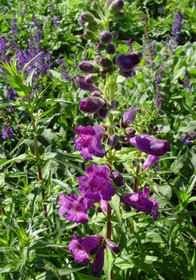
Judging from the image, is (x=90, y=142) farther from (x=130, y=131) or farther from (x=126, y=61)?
(x=126, y=61)

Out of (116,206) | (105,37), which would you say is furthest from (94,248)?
(105,37)

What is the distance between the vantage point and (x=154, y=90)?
5395mm

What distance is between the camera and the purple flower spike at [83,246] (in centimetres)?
207

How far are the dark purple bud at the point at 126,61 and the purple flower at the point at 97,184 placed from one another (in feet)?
2.27

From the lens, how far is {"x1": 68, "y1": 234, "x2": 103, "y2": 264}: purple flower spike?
2.07m

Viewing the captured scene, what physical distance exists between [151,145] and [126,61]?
0.57 m

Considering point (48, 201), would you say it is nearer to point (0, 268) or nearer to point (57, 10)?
point (0, 268)

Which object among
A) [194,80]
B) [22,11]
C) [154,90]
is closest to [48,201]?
[154,90]

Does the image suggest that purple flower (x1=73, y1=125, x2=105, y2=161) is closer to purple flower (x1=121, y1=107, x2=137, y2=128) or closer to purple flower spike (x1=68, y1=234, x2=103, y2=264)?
purple flower (x1=121, y1=107, x2=137, y2=128)

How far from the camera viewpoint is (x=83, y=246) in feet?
6.77

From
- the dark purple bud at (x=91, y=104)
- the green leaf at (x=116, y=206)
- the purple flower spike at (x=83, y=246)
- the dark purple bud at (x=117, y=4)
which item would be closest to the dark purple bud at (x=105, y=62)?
the dark purple bud at (x=91, y=104)

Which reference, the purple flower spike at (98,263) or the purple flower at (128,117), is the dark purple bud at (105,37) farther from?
the purple flower spike at (98,263)

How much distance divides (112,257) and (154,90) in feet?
13.3

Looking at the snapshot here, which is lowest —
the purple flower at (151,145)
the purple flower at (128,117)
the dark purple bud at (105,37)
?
the purple flower at (151,145)
